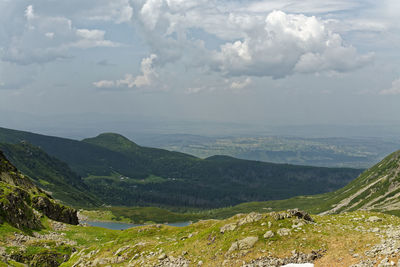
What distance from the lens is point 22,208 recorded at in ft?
313

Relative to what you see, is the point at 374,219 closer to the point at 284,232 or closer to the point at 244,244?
the point at 284,232

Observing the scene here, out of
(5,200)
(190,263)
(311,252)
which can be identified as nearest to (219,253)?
(190,263)

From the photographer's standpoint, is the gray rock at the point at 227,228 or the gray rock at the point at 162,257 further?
the gray rock at the point at 227,228

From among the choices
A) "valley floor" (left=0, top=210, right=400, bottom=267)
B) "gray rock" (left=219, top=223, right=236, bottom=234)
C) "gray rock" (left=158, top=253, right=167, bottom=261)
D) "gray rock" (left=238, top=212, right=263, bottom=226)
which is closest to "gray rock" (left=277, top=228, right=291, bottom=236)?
"valley floor" (left=0, top=210, right=400, bottom=267)

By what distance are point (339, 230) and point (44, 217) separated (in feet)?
321

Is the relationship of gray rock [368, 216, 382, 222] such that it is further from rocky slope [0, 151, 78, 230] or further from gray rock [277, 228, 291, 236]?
rocky slope [0, 151, 78, 230]

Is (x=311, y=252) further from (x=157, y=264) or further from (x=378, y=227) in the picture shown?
(x=157, y=264)

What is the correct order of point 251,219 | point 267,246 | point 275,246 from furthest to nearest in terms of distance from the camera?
1. point 251,219
2. point 267,246
3. point 275,246

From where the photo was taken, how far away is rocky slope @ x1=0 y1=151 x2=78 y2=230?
86938 mm

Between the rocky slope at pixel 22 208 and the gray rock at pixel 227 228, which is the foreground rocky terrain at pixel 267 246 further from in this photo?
the rocky slope at pixel 22 208

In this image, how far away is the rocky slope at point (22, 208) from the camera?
86938 mm

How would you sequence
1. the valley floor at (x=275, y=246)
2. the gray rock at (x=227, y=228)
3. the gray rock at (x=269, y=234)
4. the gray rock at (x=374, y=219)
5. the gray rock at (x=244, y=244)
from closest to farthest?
the valley floor at (x=275, y=246) → the gray rock at (x=244, y=244) → the gray rock at (x=269, y=234) → the gray rock at (x=227, y=228) → the gray rock at (x=374, y=219)

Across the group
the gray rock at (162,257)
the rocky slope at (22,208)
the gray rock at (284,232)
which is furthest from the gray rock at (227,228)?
the rocky slope at (22,208)

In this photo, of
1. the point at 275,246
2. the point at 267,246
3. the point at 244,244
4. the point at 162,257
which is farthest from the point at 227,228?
the point at 162,257
